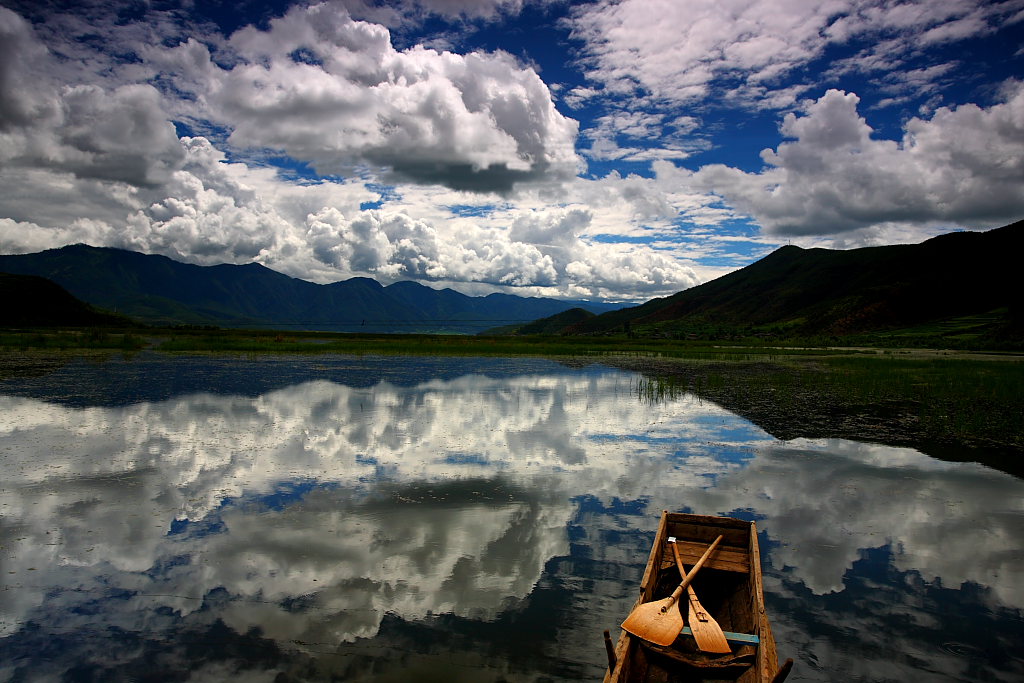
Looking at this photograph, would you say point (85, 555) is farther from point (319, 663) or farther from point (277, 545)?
point (319, 663)

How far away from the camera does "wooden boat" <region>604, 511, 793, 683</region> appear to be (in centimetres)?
810

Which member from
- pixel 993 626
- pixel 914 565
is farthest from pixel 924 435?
pixel 993 626

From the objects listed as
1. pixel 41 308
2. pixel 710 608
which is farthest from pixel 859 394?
pixel 41 308

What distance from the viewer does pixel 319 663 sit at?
30.3 feet

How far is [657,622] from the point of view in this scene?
9062 millimetres

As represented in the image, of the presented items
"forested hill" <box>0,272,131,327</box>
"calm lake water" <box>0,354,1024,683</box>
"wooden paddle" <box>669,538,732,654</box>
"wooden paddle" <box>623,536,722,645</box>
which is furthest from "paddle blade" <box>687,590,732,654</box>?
"forested hill" <box>0,272,131,327</box>

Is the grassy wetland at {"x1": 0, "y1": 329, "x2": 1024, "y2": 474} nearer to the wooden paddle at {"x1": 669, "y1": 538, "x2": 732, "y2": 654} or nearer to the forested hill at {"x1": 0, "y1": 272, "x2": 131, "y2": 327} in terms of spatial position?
the wooden paddle at {"x1": 669, "y1": 538, "x2": 732, "y2": 654}

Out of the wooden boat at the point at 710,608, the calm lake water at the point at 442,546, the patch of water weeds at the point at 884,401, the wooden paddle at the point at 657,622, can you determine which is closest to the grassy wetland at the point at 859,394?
the patch of water weeds at the point at 884,401

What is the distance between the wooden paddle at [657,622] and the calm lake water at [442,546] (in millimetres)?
1109

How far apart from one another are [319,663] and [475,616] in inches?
114

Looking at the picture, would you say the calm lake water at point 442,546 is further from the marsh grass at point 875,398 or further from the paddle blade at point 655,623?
the marsh grass at point 875,398

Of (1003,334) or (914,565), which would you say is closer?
(914,565)

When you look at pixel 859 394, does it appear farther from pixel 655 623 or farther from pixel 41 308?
pixel 41 308

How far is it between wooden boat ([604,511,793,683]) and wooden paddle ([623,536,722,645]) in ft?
0.37
